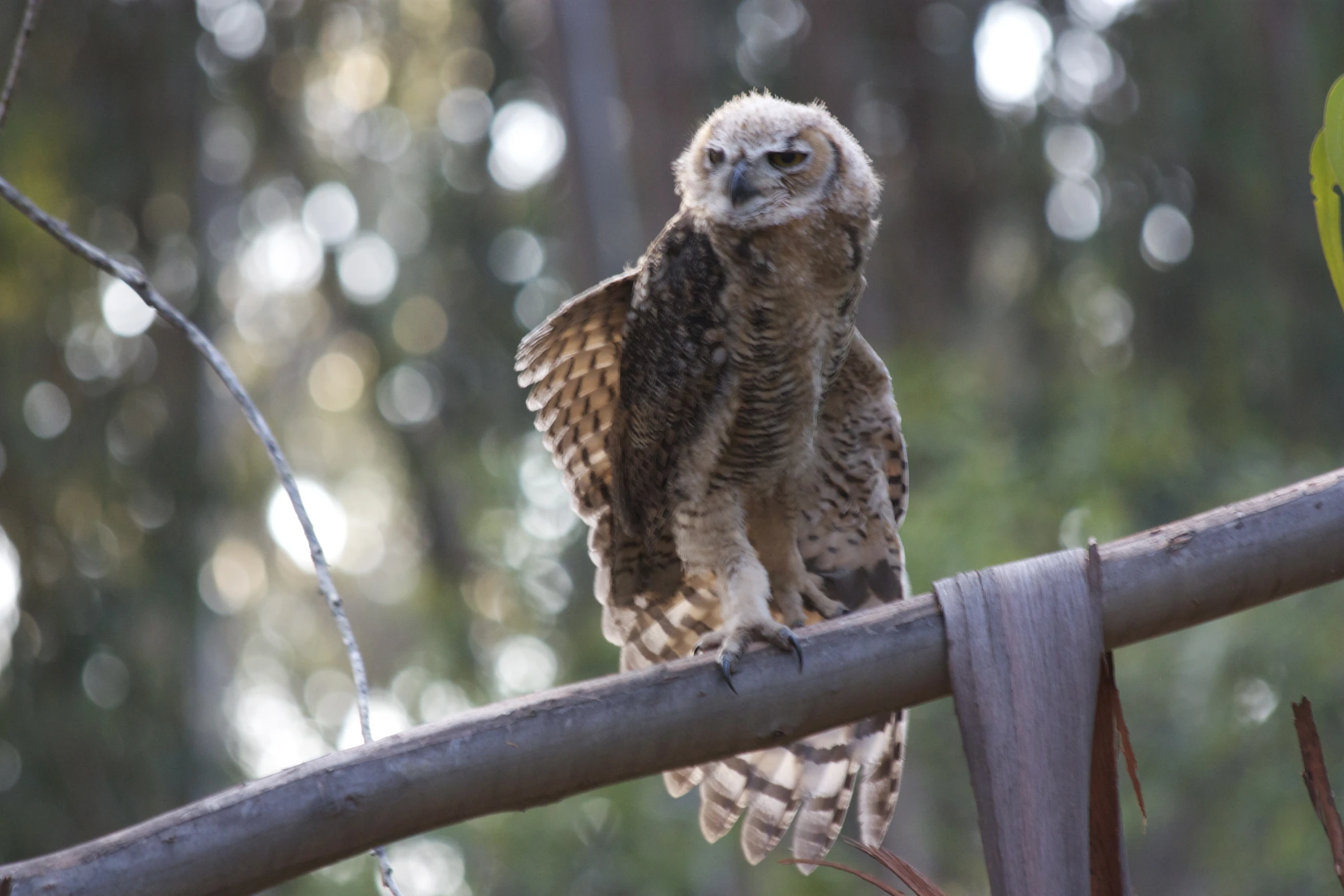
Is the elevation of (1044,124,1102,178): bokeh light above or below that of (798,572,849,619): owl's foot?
above

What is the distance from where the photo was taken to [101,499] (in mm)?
5523

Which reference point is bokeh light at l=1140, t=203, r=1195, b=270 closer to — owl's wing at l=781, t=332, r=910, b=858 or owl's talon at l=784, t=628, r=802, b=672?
owl's wing at l=781, t=332, r=910, b=858

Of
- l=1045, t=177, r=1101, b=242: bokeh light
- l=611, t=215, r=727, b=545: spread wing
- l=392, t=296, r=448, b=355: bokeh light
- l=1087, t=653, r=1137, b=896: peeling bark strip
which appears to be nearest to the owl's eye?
l=611, t=215, r=727, b=545: spread wing

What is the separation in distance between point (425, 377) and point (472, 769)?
7.07 m

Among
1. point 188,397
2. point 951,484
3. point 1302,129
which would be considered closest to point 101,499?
point 188,397

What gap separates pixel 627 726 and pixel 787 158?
1.30 metres

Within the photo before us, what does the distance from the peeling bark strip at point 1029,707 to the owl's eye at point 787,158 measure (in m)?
1.11

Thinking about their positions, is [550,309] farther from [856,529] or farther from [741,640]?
[741,640]

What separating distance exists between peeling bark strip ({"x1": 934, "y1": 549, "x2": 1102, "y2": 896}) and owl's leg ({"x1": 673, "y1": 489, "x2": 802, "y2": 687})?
0.67 metres

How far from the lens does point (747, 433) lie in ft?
8.59

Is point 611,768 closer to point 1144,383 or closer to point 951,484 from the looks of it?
point 951,484

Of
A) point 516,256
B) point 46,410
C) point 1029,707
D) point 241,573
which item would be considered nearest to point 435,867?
point 46,410

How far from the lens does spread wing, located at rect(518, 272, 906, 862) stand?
264cm

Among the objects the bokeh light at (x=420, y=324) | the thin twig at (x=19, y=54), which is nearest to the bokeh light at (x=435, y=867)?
the bokeh light at (x=420, y=324)
